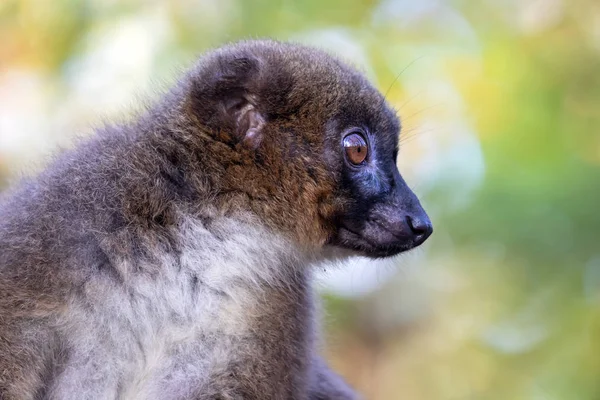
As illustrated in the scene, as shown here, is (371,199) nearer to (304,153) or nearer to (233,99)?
(304,153)

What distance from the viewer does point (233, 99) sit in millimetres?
4109

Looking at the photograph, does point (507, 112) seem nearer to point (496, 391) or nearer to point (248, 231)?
point (496, 391)

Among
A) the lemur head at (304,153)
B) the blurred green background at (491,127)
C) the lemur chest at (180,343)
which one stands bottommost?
the lemur chest at (180,343)

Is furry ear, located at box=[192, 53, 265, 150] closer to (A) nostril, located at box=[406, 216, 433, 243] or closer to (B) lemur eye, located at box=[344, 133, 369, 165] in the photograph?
(B) lemur eye, located at box=[344, 133, 369, 165]

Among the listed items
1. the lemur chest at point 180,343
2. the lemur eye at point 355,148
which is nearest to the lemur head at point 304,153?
the lemur eye at point 355,148

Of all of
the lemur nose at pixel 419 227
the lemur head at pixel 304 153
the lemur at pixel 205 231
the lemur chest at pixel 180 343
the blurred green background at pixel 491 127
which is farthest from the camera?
the blurred green background at pixel 491 127

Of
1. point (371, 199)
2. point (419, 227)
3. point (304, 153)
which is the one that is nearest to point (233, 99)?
point (304, 153)

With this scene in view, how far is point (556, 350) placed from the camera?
7.95m

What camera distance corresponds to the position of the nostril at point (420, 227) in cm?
413

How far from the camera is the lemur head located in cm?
398

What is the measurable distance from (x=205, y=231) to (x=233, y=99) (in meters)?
0.69

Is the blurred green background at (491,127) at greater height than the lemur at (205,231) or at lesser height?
greater

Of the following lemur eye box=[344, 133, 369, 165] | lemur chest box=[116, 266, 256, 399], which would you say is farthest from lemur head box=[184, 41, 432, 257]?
lemur chest box=[116, 266, 256, 399]

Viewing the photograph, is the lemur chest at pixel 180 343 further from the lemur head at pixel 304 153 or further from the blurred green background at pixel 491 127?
the blurred green background at pixel 491 127
